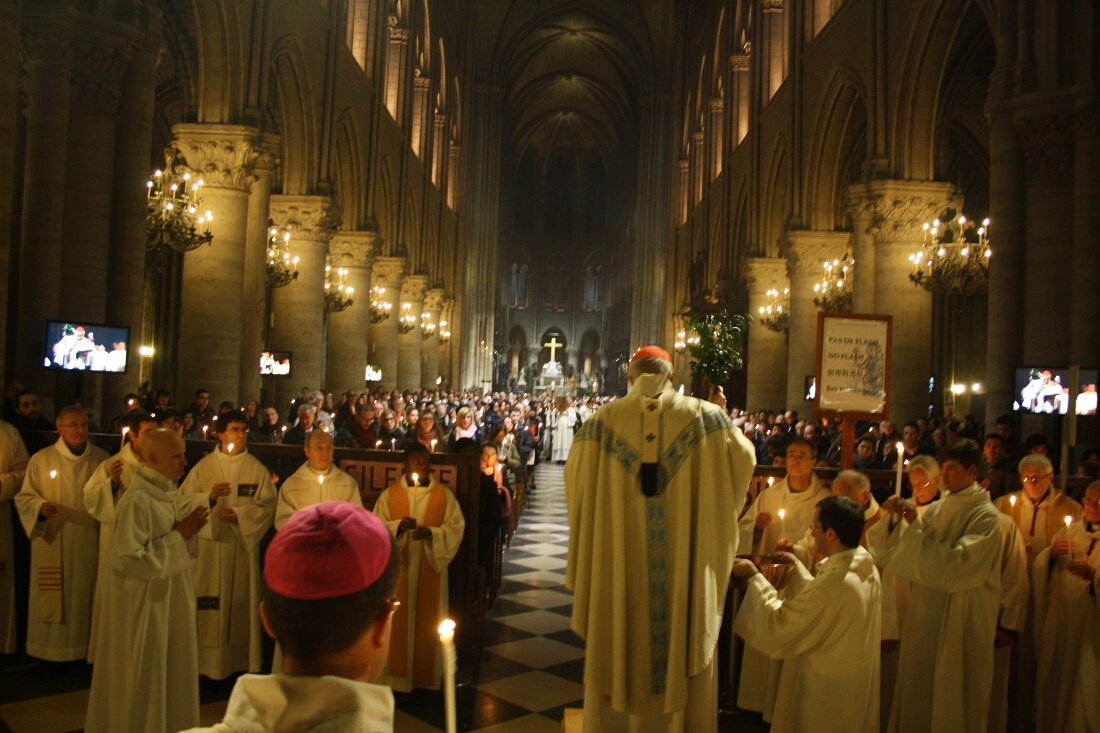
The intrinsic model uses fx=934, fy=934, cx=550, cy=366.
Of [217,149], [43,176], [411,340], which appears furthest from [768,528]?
[411,340]

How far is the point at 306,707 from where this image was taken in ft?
4.89

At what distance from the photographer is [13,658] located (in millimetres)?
6047

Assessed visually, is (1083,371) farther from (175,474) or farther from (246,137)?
(246,137)

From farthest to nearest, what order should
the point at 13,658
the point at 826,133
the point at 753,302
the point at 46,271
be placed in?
1. the point at 753,302
2. the point at 826,133
3. the point at 46,271
4. the point at 13,658

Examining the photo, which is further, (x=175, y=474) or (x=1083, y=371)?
(x=1083, y=371)

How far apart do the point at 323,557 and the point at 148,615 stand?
3116 millimetres

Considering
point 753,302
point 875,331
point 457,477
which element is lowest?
point 457,477

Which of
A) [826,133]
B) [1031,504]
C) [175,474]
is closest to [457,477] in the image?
[175,474]

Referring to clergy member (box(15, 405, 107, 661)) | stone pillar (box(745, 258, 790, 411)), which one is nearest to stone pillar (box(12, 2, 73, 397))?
clergy member (box(15, 405, 107, 661))

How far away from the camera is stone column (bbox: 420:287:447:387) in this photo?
33125 mm

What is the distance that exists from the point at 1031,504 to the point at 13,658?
632 centimetres

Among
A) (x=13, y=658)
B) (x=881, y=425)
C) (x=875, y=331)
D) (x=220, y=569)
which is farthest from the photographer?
(x=881, y=425)

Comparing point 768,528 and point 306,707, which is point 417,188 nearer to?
point 768,528

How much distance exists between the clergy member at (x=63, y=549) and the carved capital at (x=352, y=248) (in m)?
15.0
